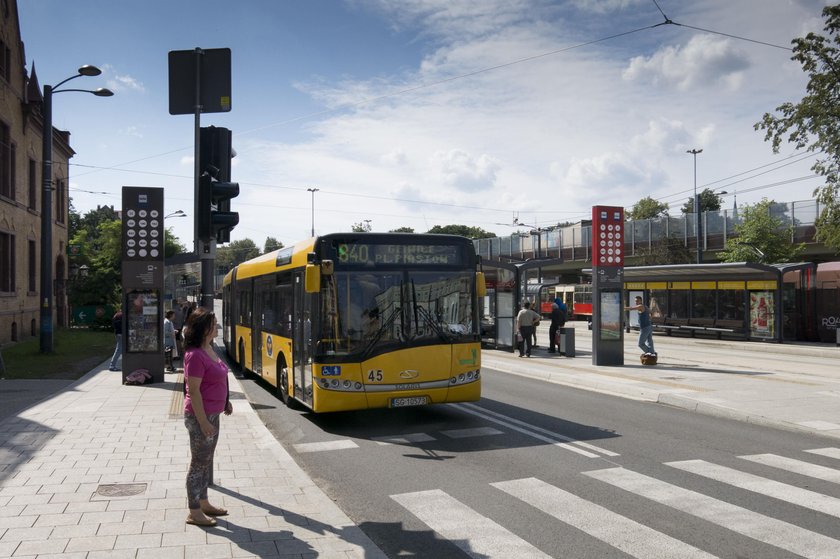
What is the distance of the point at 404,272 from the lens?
10484 mm

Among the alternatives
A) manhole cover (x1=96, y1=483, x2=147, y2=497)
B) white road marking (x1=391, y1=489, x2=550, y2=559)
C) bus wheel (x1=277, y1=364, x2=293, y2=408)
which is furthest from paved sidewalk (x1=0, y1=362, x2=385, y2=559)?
bus wheel (x1=277, y1=364, x2=293, y2=408)

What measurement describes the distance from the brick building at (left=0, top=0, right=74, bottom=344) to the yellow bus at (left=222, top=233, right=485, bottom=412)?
63.2 feet

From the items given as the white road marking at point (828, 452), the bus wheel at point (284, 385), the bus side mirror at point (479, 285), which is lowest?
the white road marking at point (828, 452)

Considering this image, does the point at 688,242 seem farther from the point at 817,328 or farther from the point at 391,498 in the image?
the point at 391,498

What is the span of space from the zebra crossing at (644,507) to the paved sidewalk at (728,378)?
331 cm

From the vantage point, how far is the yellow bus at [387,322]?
33.2 ft

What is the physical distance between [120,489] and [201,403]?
175 cm

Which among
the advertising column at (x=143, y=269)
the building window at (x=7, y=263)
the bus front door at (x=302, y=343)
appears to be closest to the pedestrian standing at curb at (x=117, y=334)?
the advertising column at (x=143, y=269)

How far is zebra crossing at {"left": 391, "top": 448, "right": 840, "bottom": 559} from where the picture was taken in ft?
17.8

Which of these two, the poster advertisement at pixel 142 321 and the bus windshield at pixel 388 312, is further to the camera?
the poster advertisement at pixel 142 321

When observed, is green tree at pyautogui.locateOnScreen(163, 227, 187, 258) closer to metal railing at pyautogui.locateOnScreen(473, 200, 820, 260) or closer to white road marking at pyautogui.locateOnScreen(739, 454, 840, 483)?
metal railing at pyautogui.locateOnScreen(473, 200, 820, 260)

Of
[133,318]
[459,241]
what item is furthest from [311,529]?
[133,318]

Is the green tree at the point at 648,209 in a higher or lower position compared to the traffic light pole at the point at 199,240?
higher

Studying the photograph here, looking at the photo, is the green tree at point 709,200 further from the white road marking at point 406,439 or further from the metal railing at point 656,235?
the white road marking at point 406,439
